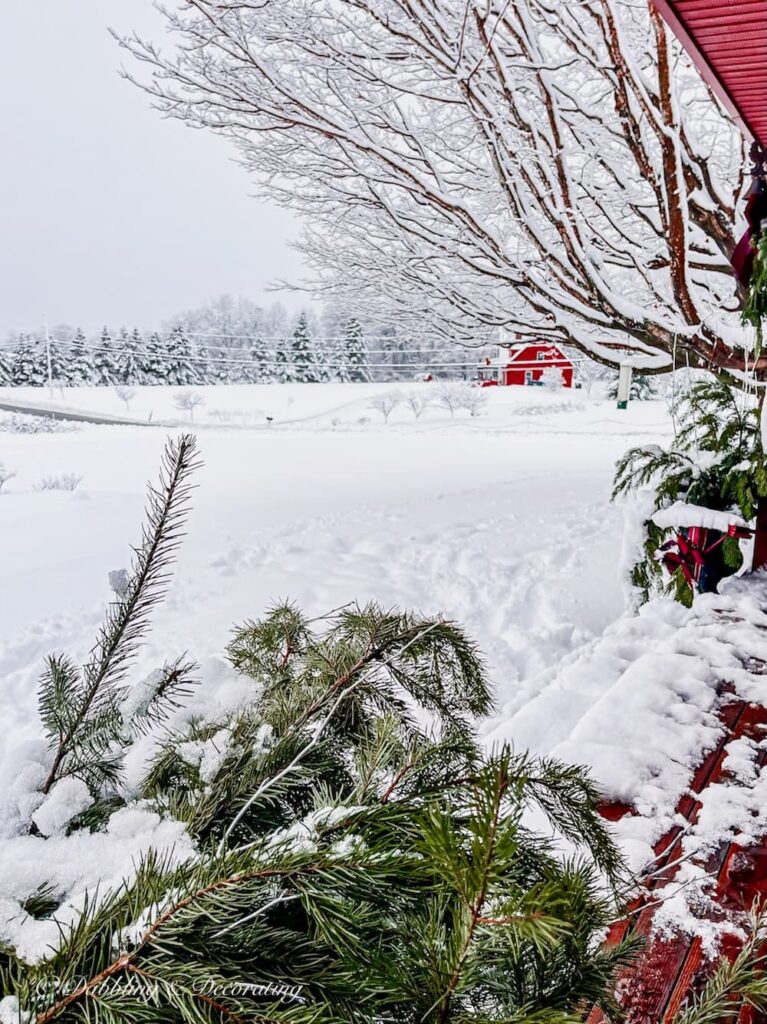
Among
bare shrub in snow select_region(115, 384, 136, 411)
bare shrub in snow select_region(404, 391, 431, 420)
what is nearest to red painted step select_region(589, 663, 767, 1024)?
bare shrub in snow select_region(404, 391, 431, 420)

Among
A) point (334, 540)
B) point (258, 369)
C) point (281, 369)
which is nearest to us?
point (334, 540)

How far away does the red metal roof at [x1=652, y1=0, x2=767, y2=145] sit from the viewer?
74.1 inches

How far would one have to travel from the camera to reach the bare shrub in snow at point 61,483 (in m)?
8.30

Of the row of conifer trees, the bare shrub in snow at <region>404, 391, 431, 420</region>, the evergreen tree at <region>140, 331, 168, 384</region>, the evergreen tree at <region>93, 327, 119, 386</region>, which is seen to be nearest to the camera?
the bare shrub in snow at <region>404, 391, 431, 420</region>

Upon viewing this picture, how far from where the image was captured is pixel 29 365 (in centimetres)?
2828

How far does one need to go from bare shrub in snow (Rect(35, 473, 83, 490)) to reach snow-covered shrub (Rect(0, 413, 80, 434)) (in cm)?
706

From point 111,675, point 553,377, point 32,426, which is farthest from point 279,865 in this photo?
point 553,377

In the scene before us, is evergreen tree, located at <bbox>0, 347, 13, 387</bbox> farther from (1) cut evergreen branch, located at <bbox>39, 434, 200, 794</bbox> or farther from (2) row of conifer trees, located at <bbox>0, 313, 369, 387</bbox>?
(1) cut evergreen branch, located at <bbox>39, 434, 200, 794</bbox>

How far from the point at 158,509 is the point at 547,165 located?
161 inches

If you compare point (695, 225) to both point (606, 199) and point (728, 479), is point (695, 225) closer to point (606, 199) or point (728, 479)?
point (606, 199)

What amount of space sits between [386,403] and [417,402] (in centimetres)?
108

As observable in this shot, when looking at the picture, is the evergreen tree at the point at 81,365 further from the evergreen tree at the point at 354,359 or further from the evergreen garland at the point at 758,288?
the evergreen garland at the point at 758,288

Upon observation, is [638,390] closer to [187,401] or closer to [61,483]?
[187,401]

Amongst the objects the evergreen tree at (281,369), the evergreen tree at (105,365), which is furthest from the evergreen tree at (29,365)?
the evergreen tree at (281,369)
